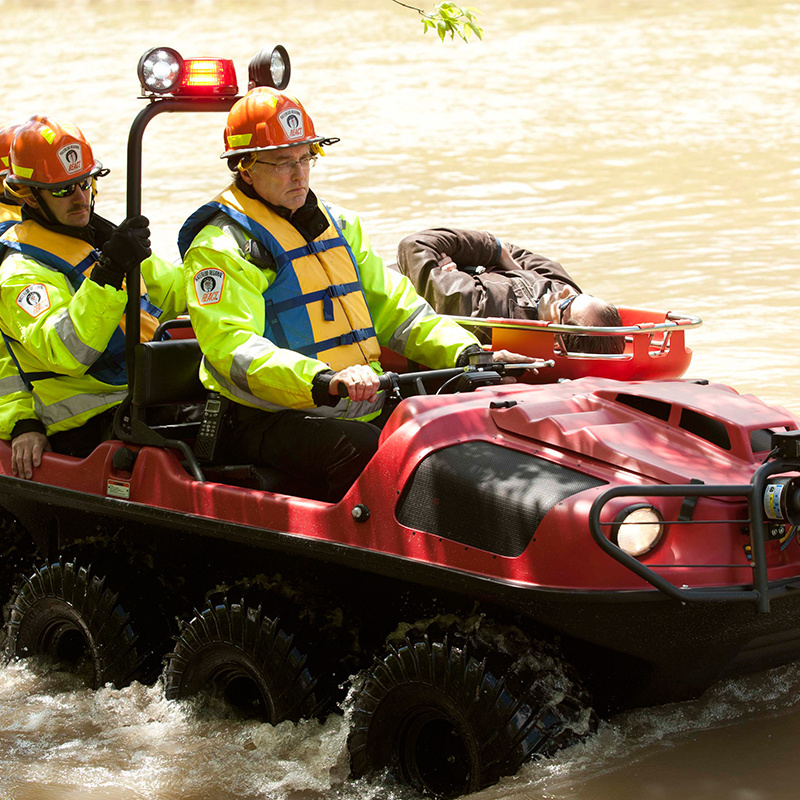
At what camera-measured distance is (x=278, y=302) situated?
4.45 meters

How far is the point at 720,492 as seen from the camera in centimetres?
325

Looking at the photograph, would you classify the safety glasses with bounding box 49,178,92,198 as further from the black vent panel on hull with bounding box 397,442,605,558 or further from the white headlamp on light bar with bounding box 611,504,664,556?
the white headlamp on light bar with bounding box 611,504,664,556

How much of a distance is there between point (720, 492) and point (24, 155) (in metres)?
2.82

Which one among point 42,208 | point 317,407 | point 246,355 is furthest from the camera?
point 42,208

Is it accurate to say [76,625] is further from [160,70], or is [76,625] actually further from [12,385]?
[160,70]

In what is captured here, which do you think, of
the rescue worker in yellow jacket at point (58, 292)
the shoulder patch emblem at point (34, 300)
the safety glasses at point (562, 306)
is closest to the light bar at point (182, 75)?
the rescue worker in yellow jacket at point (58, 292)

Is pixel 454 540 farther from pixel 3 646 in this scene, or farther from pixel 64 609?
pixel 3 646

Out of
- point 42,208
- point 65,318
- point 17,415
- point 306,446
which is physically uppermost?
point 42,208

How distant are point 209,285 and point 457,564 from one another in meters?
1.34

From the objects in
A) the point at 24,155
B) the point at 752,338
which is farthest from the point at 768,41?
the point at 24,155

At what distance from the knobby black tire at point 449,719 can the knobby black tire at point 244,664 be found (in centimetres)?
30

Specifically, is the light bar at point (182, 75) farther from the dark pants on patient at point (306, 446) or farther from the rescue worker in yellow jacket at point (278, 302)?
the dark pants on patient at point (306, 446)

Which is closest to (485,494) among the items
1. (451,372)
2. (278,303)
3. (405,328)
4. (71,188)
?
(451,372)

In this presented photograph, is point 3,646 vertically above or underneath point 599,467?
underneath
